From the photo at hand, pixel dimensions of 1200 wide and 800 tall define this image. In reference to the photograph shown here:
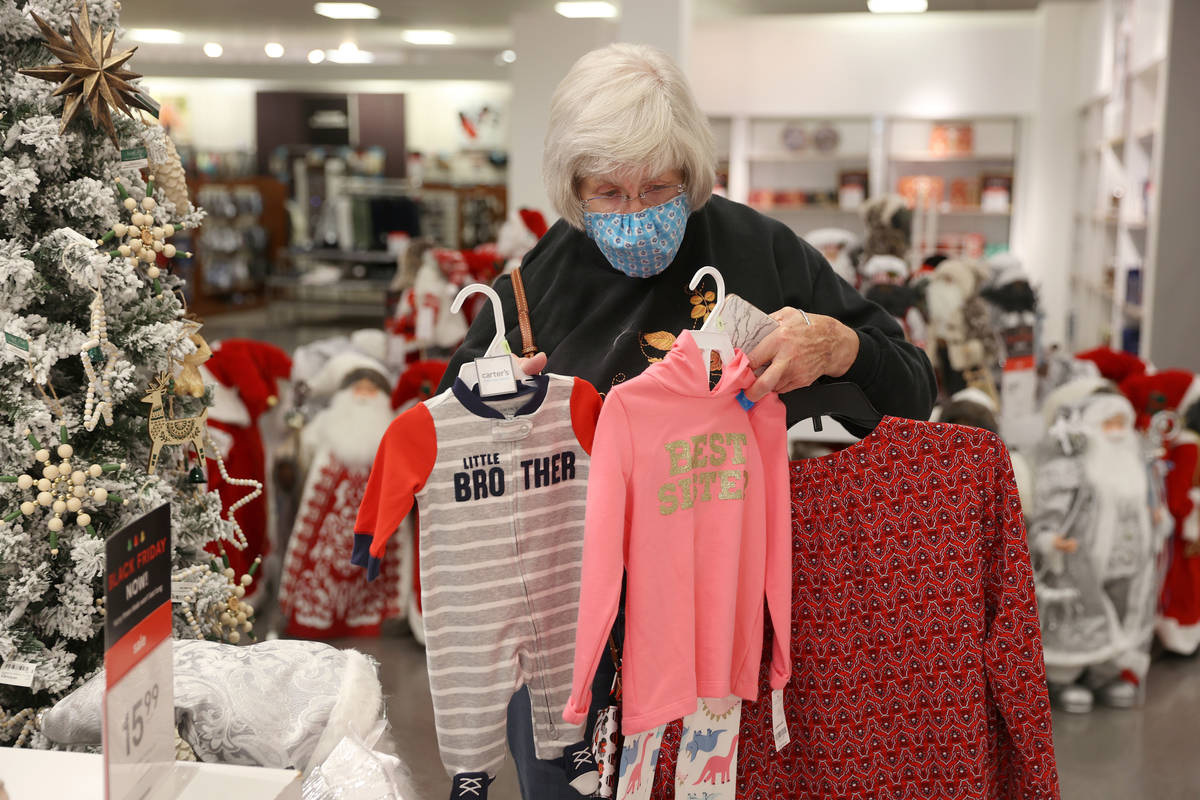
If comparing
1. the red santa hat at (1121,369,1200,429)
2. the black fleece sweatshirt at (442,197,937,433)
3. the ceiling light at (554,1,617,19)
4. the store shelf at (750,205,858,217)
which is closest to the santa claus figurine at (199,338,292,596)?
the black fleece sweatshirt at (442,197,937,433)

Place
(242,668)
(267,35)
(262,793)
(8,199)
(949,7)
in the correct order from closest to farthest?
(262,793) < (242,668) < (8,199) < (949,7) < (267,35)

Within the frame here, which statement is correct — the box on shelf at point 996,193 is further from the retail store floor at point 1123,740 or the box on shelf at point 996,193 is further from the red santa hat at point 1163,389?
the retail store floor at point 1123,740

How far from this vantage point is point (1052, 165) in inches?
384

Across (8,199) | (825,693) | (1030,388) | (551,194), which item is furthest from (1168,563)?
(8,199)

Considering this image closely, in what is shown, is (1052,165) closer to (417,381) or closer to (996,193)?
(996,193)

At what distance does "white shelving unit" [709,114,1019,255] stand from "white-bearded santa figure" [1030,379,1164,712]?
6.77 metres

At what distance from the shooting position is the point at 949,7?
29.5 feet

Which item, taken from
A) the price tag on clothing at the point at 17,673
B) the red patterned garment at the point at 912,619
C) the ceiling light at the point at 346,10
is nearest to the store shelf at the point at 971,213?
the ceiling light at the point at 346,10

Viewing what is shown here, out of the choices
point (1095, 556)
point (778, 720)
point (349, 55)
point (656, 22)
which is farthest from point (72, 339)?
point (349, 55)

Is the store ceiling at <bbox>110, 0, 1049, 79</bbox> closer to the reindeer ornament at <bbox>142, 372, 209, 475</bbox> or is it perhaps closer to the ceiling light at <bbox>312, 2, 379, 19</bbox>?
the ceiling light at <bbox>312, 2, 379, 19</bbox>

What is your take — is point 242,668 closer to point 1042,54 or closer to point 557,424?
point 557,424

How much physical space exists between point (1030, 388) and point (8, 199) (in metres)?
3.61

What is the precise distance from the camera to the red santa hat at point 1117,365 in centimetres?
416

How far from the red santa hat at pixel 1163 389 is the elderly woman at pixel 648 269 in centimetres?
262
